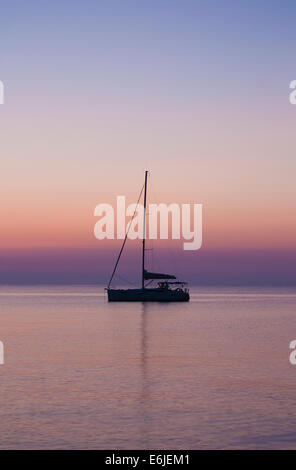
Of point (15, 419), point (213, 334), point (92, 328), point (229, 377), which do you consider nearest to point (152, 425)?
point (15, 419)

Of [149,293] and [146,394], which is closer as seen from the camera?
[146,394]

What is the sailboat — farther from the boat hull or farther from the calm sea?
Answer: the calm sea

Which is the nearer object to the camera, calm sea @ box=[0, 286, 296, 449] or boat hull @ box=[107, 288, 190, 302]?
calm sea @ box=[0, 286, 296, 449]

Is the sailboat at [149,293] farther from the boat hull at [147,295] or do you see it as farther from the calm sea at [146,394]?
the calm sea at [146,394]

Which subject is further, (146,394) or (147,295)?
(147,295)

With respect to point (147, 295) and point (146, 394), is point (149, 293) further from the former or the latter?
point (146, 394)

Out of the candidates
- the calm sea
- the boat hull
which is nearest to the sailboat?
the boat hull

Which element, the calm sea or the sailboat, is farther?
the sailboat

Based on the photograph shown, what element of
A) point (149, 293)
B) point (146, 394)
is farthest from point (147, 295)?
point (146, 394)

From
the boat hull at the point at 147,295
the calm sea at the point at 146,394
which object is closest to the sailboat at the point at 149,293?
the boat hull at the point at 147,295

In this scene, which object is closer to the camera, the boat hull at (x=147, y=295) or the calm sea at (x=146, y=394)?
the calm sea at (x=146, y=394)

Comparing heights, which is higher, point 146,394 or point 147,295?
point 147,295

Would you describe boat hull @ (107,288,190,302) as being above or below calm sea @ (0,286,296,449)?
above
